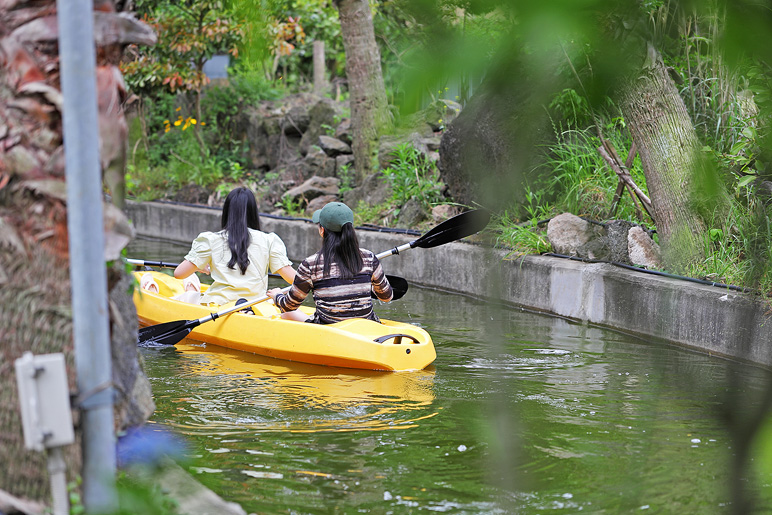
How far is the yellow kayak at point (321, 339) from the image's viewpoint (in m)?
5.94

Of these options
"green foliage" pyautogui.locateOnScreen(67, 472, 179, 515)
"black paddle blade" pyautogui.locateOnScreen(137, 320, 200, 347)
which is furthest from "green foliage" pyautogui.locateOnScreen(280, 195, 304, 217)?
"green foliage" pyautogui.locateOnScreen(67, 472, 179, 515)

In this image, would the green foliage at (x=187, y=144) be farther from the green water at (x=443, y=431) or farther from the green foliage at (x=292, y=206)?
the green water at (x=443, y=431)

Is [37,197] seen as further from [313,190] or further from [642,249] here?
[313,190]

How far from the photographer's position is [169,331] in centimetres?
684

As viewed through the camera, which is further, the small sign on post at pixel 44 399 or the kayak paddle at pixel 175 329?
the kayak paddle at pixel 175 329

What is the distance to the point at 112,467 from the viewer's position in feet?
7.40

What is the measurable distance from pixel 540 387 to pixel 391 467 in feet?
5.49

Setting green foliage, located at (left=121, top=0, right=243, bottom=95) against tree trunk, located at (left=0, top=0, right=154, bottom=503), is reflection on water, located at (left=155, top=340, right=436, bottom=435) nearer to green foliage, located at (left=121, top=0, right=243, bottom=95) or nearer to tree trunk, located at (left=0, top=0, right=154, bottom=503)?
tree trunk, located at (left=0, top=0, right=154, bottom=503)

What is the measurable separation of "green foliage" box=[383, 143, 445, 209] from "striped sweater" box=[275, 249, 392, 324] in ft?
14.1

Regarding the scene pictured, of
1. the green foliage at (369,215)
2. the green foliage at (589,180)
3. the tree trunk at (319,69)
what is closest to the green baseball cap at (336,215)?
the green foliage at (589,180)

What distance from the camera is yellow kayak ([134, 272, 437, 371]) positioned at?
594 cm

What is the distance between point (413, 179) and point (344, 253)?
4986 mm

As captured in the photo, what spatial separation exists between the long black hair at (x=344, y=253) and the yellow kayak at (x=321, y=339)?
0.36m

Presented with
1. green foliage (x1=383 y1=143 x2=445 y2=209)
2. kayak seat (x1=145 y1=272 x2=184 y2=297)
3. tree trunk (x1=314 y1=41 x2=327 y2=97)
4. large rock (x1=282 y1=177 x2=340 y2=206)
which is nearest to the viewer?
kayak seat (x1=145 y1=272 x2=184 y2=297)
